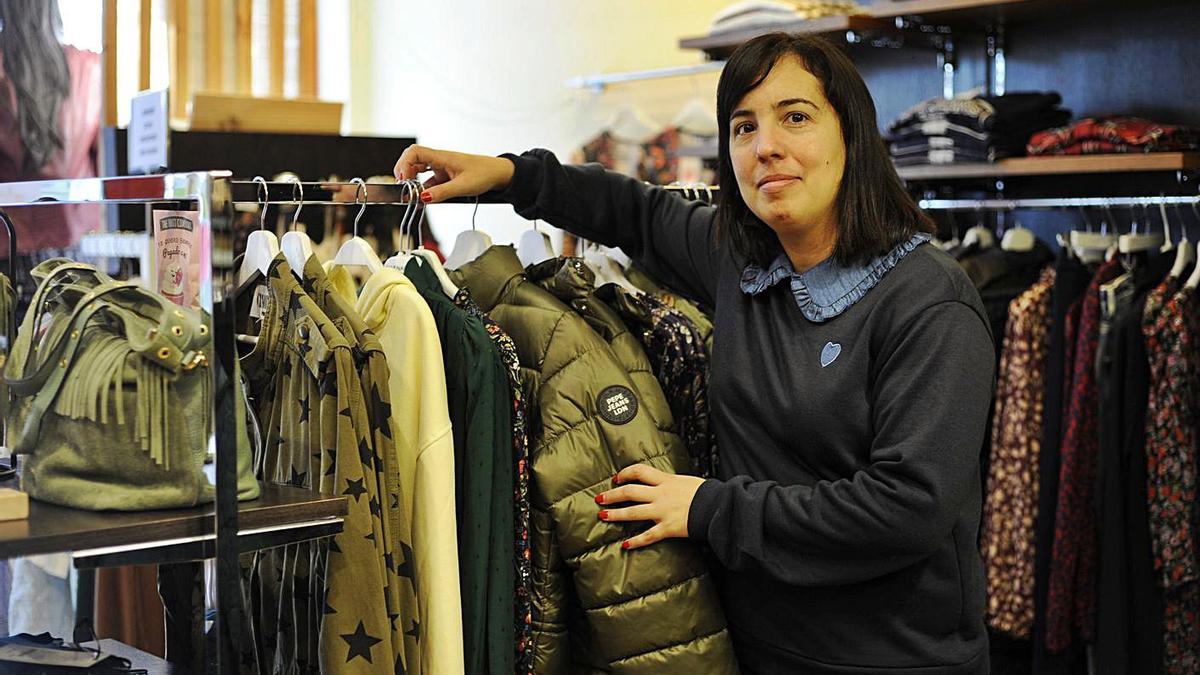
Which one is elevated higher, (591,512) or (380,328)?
(380,328)

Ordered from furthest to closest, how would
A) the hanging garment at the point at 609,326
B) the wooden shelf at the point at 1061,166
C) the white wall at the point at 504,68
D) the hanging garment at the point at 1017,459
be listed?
the white wall at the point at 504,68 < the hanging garment at the point at 1017,459 < the wooden shelf at the point at 1061,166 < the hanging garment at the point at 609,326

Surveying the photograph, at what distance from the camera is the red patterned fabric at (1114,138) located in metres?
2.73

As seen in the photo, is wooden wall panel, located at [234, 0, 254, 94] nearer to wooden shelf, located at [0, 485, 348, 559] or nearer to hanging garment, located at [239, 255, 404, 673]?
hanging garment, located at [239, 255, 404, 673]

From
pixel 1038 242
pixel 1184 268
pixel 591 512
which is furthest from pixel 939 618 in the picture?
pixel 1038 242

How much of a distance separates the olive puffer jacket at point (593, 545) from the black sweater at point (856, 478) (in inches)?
3.1

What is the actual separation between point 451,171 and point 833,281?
567 mm

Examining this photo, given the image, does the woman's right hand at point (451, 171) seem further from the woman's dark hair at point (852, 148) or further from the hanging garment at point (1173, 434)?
the hanging garment at point (1173, 434)

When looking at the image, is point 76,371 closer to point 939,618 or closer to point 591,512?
point 591,512

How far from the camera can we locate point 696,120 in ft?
14.8

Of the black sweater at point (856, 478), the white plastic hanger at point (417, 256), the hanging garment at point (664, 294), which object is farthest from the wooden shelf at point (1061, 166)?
the white plastic hanger at point (417, 256)

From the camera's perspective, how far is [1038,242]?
3.16 m

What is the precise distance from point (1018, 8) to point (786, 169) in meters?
1.71

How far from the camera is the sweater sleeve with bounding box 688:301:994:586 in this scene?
4.87ft

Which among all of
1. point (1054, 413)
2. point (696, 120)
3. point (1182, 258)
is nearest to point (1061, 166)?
point (1182, 258)
